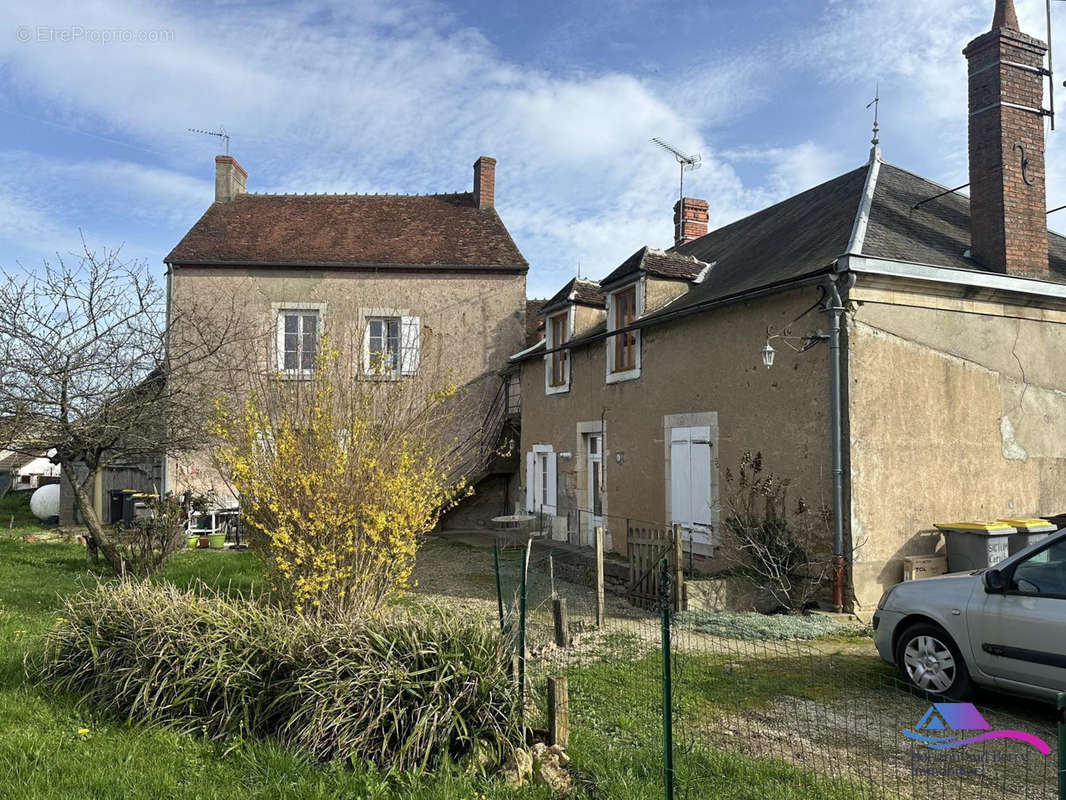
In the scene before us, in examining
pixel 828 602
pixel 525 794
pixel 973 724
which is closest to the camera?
pixel 525 794

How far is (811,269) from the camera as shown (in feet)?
30.9

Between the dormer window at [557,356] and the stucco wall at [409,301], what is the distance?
2.67 metres

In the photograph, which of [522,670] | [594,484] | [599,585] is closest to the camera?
[522,670]

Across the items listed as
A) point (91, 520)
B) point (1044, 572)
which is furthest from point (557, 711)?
point (91, 520)

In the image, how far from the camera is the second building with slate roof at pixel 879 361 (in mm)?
9023

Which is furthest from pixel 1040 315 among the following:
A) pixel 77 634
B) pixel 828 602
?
pixel 77 634

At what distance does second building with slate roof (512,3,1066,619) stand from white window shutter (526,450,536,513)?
14.2ft

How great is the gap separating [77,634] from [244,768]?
2175 mm

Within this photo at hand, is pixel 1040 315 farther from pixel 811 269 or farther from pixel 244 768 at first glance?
pixel 244 768

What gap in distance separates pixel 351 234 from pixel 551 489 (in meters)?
8.37

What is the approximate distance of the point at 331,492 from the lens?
6086 mm

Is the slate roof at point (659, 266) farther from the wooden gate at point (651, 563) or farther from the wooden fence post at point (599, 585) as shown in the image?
the wooden fence post at point (599, 585)

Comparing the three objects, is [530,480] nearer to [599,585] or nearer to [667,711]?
[599,585]

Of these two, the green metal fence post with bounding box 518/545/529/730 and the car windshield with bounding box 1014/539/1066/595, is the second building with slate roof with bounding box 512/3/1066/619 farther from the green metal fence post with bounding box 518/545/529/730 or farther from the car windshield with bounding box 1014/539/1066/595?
the green metal fence post with bounding box 518/545/529/730
